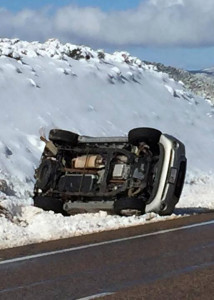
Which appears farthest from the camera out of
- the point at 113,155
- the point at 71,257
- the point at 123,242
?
the point at 113,155

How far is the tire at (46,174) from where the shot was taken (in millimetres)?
12930

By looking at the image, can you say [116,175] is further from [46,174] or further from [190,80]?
[190,80]

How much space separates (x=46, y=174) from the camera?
42.5 ft

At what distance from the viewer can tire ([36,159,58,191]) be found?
12930 millimetres

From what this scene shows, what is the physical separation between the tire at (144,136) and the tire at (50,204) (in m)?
1.59

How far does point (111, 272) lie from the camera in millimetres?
7688

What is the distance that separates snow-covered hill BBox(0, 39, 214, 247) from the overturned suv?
714 mm

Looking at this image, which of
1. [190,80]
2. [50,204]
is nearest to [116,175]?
[50,204]

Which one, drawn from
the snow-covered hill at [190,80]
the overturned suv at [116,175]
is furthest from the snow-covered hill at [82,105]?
the snow-covered hill at [190,80]

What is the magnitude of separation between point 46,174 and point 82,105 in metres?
11.4

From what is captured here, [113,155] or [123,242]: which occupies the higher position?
[113,155]

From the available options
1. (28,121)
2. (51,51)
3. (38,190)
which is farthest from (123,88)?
(38,190)

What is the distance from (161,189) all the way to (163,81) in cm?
1976

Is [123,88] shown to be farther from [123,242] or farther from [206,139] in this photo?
[123,242]
